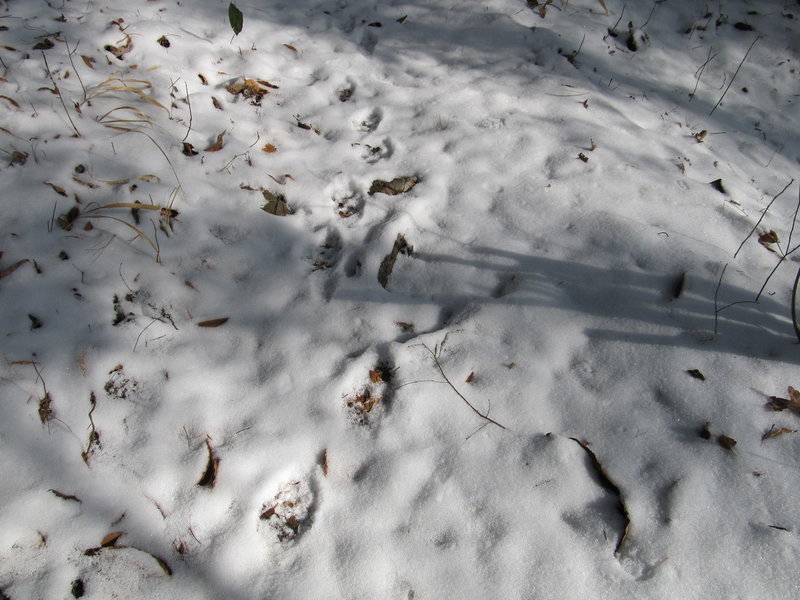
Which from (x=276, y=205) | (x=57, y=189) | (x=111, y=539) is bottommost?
(x=111, y=539)

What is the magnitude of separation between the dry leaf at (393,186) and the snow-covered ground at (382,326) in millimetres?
27

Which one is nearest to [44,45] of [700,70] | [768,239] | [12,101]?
[12,101]

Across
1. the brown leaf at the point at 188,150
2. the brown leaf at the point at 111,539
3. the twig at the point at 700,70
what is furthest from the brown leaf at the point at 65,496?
the twig at the point at 700,70

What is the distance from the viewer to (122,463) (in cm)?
164

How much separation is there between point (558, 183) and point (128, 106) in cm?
236

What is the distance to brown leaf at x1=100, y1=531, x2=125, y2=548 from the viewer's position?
1.50 metres

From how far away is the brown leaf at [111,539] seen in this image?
4.91 ft

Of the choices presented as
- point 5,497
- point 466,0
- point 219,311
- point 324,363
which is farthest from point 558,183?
point 5,497

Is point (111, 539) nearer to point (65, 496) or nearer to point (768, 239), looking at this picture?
point (65, 496)

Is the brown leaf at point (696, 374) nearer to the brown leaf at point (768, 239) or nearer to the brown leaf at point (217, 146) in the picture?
the brown leaf at point (768, 239)

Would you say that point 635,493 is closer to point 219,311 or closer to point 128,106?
point 219,311

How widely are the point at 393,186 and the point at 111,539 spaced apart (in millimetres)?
1902

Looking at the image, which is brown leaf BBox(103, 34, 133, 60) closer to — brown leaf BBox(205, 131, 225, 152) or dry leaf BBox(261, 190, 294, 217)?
brown leaf BBox(205, 131, 225, 152)

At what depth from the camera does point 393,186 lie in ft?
8.43
